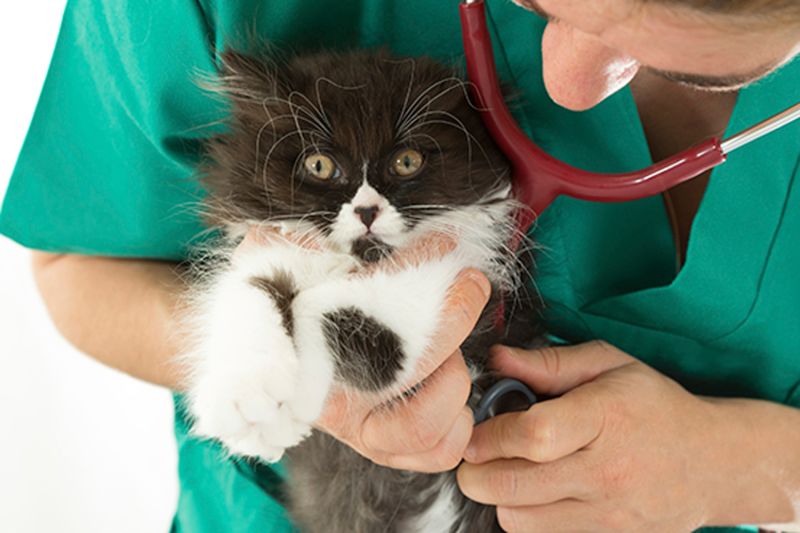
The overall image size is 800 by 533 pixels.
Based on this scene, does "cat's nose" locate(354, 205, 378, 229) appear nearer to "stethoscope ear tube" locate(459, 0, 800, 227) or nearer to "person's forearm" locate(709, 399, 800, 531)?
"stethoscope ear tube" locate(459, 0, 800, 227)

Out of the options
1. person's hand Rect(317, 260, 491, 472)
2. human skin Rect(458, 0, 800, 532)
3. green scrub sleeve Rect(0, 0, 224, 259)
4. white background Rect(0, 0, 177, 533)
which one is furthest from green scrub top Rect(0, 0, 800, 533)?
white background Rect(0, 0, 177, 533)

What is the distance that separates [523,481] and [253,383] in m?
0.46

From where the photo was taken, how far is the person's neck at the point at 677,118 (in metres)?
1.40

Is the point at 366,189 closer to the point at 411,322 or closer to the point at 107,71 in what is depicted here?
the point at 411,322

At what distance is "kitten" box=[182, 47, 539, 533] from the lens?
0.95 metres

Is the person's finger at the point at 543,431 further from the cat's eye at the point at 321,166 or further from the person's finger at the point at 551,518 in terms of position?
the cat's eye at the point at 321,166

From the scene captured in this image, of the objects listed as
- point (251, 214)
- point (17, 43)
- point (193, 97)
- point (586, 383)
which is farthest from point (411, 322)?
point (17, 43)

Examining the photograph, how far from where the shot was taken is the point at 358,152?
1.05 metres

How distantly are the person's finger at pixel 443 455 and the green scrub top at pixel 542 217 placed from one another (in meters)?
0.34

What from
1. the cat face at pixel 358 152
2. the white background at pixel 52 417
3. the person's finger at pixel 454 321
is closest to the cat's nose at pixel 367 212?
the cat face at pixel 358 152

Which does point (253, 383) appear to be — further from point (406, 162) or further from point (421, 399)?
point (406, 162)

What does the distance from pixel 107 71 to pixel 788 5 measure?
3.01ft

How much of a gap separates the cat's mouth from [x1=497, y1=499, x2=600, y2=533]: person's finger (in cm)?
41

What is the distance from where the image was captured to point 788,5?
2.35 ft
